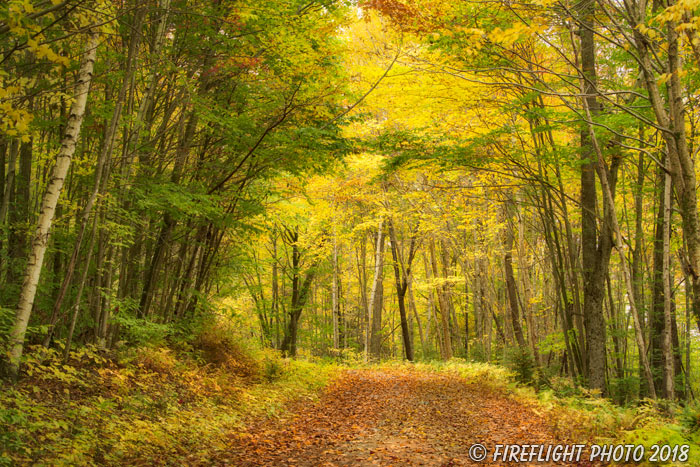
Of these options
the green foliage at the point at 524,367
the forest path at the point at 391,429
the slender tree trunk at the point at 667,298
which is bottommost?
the forest path at the point at 391,429

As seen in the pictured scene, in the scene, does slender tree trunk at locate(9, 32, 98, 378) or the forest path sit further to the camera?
the forest path

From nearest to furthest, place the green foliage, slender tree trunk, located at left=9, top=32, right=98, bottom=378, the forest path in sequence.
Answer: slender tree trunk, located at left=9, top=32, right=98, bottom=378 < the forest path < the green foliage

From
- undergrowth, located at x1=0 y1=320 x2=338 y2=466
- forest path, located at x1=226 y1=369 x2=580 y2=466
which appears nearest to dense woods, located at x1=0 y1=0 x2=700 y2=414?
undergrowth, located at x1=0 y1=320 x2=338 y2=466

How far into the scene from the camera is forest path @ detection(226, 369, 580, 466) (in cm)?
536

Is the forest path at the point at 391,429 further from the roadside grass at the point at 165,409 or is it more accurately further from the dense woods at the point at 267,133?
the dense woods at the point at 267,133

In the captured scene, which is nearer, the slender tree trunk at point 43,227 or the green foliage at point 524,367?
the slender tree trunk at point 43,227

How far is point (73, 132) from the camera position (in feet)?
18.6

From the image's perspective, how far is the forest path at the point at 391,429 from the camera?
536 cm

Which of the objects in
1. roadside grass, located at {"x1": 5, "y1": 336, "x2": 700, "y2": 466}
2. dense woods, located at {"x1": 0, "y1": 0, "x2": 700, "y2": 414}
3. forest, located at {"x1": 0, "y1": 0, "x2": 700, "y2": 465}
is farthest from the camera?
dense woods, located at {"x1": 0, "y1": 0, "x2": 700, "y2": 414}

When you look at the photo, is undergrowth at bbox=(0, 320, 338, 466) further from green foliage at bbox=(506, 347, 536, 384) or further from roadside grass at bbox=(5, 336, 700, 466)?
green foliage at bbox=(506, 347, 536, 384)

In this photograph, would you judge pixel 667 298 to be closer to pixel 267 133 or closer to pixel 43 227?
pixel 267 133

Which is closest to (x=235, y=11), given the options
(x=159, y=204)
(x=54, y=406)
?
(x=159, y=204)

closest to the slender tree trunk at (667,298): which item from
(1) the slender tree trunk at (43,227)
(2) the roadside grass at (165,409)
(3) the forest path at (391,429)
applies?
(2) the roadside grass at (165,409)

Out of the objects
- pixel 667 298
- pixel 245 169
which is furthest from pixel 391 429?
pixel 245 169
